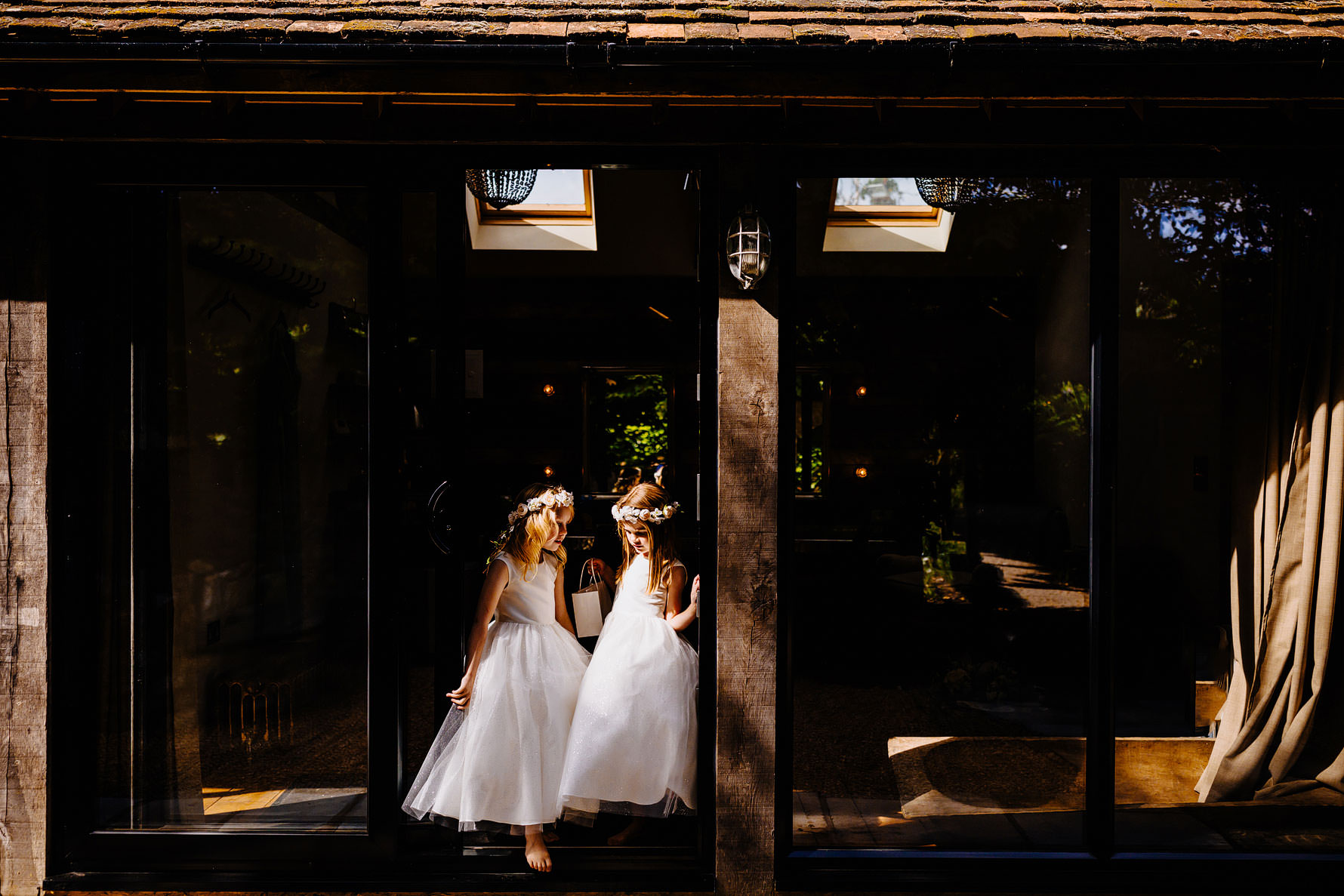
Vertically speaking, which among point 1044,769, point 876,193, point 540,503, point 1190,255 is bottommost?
point 1044,769

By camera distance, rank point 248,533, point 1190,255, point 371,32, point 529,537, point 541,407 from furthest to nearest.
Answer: point 541,407
point 1190,255
point 248,533
point 529,537
point 371,32

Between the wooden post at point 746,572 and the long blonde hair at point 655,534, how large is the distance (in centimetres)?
48

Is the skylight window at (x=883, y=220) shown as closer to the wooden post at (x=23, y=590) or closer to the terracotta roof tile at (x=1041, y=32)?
the terracotta roof tile at (x=1041, y=32)

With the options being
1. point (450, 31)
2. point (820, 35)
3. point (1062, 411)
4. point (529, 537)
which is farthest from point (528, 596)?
point (1062, 411)

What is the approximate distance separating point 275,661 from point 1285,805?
4.49 m

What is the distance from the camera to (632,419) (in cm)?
671

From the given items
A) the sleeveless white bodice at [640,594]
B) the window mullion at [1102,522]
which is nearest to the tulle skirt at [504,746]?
the sleeveless white bodice at [640,594]

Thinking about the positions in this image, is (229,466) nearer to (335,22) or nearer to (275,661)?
(275,661)

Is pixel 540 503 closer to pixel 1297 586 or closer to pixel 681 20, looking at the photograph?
pixel 681 20

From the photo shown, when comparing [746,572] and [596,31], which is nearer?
[596,31]

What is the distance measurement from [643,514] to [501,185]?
7.28ft

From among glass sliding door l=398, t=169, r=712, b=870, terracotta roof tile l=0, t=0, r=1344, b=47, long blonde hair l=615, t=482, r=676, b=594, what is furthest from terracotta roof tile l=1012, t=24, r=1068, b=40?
long blonde hair l=615, t=482, r=676, b=594

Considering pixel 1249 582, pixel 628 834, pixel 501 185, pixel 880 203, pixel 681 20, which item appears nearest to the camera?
pixel 681 20

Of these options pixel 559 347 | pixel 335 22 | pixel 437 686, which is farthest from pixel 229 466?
pixel 559 347
